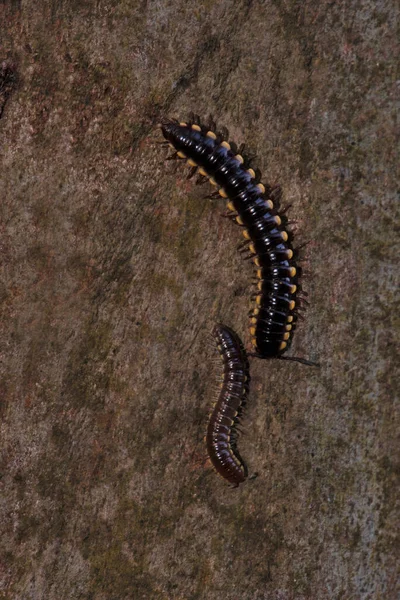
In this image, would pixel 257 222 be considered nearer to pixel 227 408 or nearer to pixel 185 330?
A: pixel 185 330

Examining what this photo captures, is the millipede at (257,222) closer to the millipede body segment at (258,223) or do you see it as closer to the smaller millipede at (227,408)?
the millipede body segment at (258,223)

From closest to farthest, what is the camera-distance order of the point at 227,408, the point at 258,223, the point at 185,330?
the point at 258,223 → the point at 227,408 → the point at 185,330

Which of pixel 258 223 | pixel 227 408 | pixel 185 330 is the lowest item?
pixel 227 408

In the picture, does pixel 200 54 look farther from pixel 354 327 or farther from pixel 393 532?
pixel 393 532

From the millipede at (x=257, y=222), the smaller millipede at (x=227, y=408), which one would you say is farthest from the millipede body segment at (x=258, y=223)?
the smaller millipede at (x=227, y=408)

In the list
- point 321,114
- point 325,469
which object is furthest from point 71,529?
point 321,114

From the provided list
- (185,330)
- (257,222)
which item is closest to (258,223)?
(257,222)
